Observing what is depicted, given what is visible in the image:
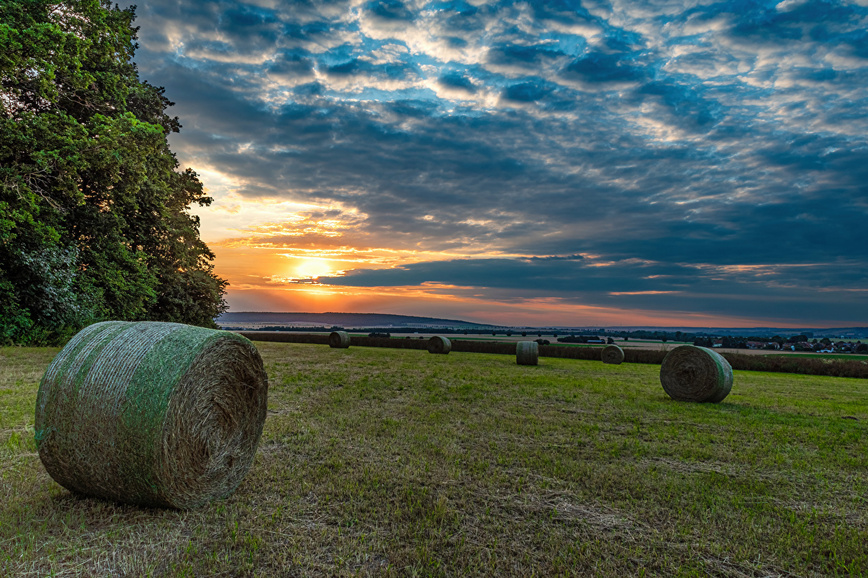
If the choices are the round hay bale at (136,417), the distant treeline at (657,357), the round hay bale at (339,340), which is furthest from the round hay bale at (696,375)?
the round hay bale at (339,340)

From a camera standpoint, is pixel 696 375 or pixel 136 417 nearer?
pixel 136 417

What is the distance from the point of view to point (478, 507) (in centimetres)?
570

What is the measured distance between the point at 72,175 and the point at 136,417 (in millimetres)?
16929

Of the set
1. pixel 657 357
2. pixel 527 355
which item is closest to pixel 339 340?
pixel 527 355

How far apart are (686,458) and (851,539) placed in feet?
10.5

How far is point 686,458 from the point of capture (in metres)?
8.34

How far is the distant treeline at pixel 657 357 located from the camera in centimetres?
3301

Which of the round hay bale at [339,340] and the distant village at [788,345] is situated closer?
the round hay bale at [339,340]

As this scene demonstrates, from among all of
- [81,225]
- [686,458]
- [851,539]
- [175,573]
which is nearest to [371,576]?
[175,573]

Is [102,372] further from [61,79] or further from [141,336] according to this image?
[61,79]

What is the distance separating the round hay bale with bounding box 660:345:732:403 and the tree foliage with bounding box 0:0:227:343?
22.1 metres

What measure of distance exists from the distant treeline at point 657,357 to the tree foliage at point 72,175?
31926mm

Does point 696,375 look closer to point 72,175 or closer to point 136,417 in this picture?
point 136,417

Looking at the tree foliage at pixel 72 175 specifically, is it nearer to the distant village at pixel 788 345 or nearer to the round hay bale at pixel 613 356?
the round hay bale at pixel 613 356
